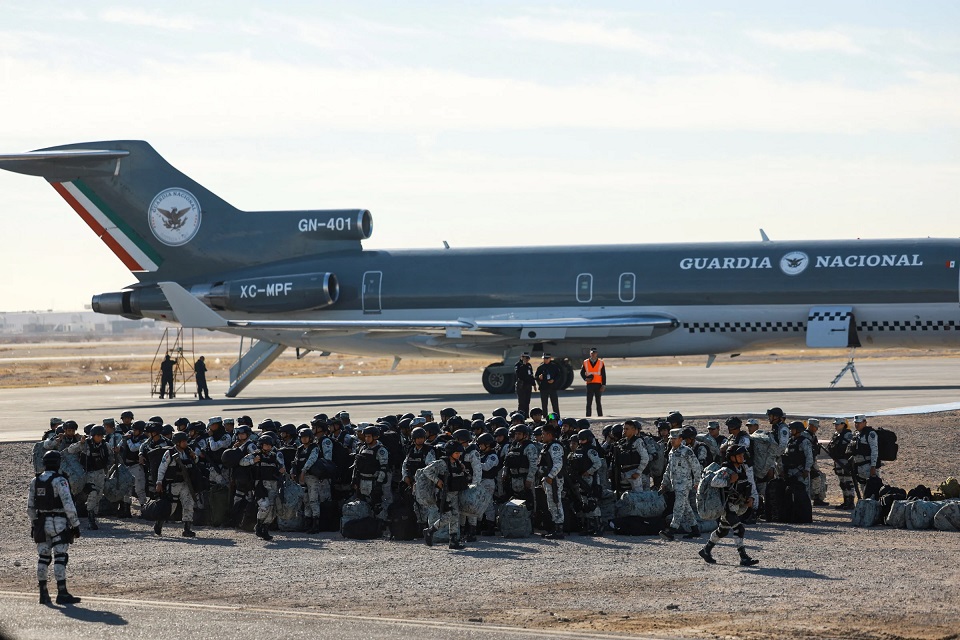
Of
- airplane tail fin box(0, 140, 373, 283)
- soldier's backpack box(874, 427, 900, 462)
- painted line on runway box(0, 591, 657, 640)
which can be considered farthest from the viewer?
airplane tail fin box(0, 140, 373, 283)

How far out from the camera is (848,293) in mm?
34250

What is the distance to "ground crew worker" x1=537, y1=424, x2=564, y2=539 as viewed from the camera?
16.1m

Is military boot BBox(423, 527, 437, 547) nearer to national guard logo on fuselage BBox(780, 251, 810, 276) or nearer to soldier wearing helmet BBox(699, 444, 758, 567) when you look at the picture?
soldier wearing helmet BBox(699, 444, 758, 567)

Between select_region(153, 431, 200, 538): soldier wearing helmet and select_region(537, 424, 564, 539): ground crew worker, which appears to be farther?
select_region(153, 431, 200, 538): soldier wearing helmet

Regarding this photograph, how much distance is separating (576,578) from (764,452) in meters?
4.29

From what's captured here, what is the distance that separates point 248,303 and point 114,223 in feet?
18.3

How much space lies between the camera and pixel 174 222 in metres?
41.0

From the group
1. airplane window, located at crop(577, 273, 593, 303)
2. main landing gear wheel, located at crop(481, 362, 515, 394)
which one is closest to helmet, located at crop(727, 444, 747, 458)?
main landing gear wheel, located at crop(481, 362, 515, 394)

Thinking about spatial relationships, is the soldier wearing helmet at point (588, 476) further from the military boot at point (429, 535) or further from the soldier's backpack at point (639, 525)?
the military boot at point (429, 535)

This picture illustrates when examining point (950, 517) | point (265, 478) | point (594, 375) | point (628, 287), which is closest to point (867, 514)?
point (950, 517)

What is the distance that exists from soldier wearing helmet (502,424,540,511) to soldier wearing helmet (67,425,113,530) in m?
6.05

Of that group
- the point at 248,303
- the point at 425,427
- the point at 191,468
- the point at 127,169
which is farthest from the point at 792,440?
the point at 127,169

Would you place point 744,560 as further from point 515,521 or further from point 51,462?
point 51,462

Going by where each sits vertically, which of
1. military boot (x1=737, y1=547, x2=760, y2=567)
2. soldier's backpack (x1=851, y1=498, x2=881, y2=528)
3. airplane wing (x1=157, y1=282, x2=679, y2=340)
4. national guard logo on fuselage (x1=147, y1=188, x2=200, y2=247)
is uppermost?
national guard logo on fuselage (x1=147, y1=188, x2=200, y2=247)
